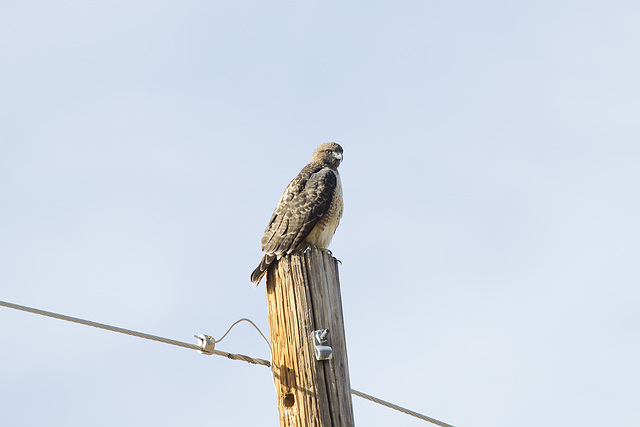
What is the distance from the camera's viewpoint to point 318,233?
21.2ft

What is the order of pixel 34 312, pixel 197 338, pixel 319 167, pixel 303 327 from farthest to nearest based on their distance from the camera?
pixel 319 167 < pixel 197 338 < pixel 303 327 < pixel 34 312

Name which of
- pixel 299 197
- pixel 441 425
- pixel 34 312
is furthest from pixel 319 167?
pixel 34 312

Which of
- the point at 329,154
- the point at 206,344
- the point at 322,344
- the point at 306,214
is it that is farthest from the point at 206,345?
the point at 329,154

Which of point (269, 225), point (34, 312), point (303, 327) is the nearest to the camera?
point (34, 312)

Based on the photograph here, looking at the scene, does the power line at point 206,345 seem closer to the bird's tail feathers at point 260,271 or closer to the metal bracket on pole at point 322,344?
the metal bracket on pole at point 322,344

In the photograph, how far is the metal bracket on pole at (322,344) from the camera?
396 centimetres

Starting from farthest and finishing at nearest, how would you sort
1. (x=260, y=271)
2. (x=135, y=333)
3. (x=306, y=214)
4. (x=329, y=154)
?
(x=329, y=154)
(x=306, y=214)
(x=260, y=271)
(x=135, y=333)

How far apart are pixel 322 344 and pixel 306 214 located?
2.40 m

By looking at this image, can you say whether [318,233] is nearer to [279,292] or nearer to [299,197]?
[299,197]

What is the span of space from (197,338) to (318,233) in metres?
2.32

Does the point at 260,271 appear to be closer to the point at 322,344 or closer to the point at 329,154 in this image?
the point at 322,344

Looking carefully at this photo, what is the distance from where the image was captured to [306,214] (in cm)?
629

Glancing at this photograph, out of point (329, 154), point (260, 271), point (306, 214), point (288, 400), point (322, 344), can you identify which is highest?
point (329, 154)

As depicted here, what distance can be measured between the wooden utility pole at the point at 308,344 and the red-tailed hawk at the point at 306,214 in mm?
1461
